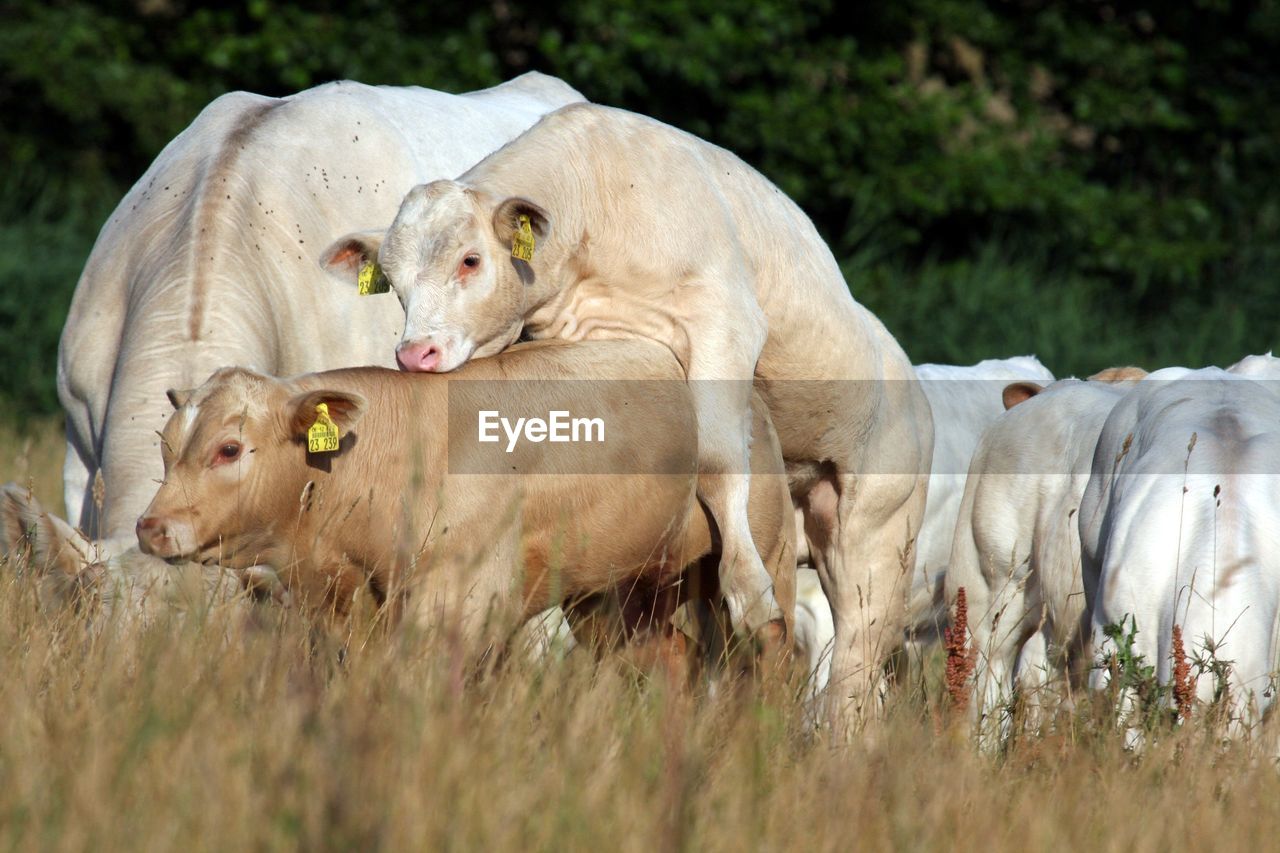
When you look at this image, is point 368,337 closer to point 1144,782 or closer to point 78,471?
point 78,471

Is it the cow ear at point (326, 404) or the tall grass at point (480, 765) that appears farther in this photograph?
the cow ear at point (326, 404)

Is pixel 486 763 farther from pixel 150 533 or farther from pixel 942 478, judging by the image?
pixel 942 478

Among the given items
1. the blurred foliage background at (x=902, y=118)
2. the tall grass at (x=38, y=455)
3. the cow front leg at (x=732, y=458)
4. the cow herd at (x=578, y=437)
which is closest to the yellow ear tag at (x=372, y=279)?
the cow herd at (x=578, y=437)

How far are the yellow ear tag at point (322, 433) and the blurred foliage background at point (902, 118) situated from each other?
10.6 metres

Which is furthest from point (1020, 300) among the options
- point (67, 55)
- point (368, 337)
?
point (368, 337)

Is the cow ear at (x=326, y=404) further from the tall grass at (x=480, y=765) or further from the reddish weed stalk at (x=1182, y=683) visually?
the reddish weed stalk at (x=1182, y=683)

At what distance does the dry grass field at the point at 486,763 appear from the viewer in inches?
140

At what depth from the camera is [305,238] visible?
23.0 ft

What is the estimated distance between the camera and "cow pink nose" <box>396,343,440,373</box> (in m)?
5.52

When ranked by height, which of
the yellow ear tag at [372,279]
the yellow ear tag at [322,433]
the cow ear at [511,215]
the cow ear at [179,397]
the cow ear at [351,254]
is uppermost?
the cow ear at [511,215]

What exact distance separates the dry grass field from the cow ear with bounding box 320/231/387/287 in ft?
4.77

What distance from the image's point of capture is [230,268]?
654cm

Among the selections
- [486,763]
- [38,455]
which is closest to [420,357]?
[486,763]

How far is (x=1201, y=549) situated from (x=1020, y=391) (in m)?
2.60
